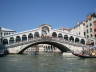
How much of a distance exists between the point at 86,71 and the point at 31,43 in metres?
21.9

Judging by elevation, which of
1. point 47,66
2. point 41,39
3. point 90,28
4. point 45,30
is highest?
point 90,28

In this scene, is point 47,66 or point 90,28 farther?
point 90,28

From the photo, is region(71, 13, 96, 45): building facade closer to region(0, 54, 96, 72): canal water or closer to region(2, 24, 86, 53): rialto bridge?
region(2, 24, 86, 53): rialto bridge

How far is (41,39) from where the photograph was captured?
122 ft

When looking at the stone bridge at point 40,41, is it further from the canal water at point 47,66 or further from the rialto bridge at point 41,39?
the canal water at point 47,66

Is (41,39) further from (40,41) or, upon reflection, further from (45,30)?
(45,30)

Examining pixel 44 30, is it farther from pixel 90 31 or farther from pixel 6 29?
pixel 6 29

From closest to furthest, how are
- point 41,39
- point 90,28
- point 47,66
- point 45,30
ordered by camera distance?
point 47,66 < point 41,39 < point 45,30 < point 90,28

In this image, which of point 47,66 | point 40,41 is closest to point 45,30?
point 40,41

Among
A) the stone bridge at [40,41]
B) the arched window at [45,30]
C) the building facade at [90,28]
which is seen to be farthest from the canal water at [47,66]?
the building facade at [90,28]

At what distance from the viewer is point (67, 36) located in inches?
1574

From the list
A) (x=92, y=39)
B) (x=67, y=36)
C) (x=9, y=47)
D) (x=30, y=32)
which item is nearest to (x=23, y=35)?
(x=30, y=32)

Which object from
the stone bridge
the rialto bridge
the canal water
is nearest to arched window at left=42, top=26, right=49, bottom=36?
the rialto bridge

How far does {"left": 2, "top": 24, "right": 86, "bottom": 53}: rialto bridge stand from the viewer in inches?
1437
